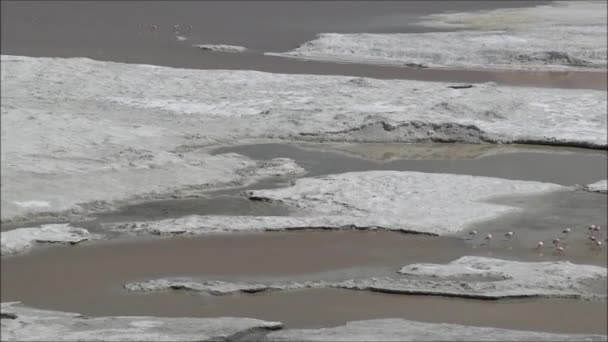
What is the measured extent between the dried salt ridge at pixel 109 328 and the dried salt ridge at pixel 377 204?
151 centimetres

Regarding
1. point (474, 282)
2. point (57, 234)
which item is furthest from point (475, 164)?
point (57, 234)

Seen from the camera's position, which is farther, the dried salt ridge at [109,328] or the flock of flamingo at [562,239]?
the flock of flamingo at [562,239]

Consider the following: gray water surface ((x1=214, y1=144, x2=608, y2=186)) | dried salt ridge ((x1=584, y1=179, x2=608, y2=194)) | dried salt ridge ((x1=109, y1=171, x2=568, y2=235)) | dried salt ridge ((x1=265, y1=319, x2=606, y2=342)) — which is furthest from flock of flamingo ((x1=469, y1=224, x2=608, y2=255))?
dried salt ridge ((x1=265, y1=319, x2=606, y2=342))

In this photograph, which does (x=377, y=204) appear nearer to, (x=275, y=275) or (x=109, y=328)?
A: (x=275, y=275)

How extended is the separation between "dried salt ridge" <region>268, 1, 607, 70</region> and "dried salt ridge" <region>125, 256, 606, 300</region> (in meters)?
8.59

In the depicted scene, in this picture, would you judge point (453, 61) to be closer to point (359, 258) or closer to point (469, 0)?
point (469, 0)

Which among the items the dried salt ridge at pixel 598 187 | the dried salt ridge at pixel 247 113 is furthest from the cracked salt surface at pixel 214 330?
the dried salt ridge at pixel 598 187

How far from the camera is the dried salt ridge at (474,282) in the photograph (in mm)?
6557

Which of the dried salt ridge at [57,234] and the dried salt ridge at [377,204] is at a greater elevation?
the dried salt ridge at [57,234]

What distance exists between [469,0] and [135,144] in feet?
49.5

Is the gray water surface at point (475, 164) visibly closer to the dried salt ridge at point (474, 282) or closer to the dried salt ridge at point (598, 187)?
the dried salt ridge at point (598, 187)

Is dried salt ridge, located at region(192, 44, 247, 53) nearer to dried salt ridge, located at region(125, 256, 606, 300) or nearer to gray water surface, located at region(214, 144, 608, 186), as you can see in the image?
gray water surface, located at region(214, 144, 608, 186)

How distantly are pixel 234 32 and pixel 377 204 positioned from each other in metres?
8.94

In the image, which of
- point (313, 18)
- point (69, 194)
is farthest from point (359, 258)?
point (313, 18)
